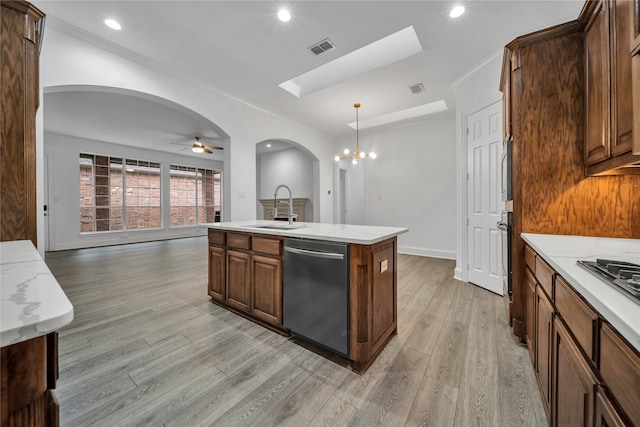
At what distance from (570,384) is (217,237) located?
9.02 feet

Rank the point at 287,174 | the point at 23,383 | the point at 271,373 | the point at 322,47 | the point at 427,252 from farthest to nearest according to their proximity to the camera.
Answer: the point at 287,174 → the point at 427,252 → the point at 322,47 → the point at 271,373 → the point at 23,383

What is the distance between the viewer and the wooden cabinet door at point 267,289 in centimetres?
214

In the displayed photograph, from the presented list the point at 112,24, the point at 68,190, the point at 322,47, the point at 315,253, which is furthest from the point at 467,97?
the point at 68,190

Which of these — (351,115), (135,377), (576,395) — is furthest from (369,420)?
(351,115)

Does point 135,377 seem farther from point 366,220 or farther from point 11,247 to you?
point 366,220

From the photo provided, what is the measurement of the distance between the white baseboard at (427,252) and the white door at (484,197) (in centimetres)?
163

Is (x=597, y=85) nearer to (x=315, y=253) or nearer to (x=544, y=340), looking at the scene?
(x=544, y=340)

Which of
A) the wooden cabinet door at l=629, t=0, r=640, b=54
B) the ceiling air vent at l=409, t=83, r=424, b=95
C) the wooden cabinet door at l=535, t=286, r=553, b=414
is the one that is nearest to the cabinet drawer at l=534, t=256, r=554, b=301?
the wooden cabinet door at l=535, t=286, r=553, b=414

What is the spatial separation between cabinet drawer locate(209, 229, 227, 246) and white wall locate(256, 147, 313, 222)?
4.63 meters

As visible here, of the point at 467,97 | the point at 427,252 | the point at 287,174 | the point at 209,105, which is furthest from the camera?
the point at 287,174

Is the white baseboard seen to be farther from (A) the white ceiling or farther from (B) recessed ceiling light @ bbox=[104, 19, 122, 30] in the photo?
(B) recessed ceiling light @ bbox=[104, 19, 122, 30]

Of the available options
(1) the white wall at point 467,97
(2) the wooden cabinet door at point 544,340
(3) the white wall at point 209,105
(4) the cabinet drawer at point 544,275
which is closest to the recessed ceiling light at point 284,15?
(3) the white wall at point 209,105

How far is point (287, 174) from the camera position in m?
8.33

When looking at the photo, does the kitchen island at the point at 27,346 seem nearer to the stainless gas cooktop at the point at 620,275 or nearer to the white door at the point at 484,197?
the stainless gas cooktop at the point at 620,275
